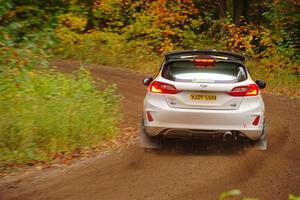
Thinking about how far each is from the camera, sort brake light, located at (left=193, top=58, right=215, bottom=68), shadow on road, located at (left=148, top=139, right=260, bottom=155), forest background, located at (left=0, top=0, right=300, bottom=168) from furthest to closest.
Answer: shadow on road, located at (left=148, top=139, right=260, bottom=155)
forest background, located at (left=0, top=0, right=300, bottom=168)
brake light, located at (left=193, top=58, right=215, bottom=68)

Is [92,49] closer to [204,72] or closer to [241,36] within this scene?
[241,36]

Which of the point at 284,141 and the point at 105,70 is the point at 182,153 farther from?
the point at 105,70

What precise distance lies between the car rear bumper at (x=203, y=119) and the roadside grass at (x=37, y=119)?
1462 millimetres

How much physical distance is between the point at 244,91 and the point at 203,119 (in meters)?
0.79

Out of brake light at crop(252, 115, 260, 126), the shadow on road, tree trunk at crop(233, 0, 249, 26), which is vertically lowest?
tree trunk at crop(233, 0, 249, 26)

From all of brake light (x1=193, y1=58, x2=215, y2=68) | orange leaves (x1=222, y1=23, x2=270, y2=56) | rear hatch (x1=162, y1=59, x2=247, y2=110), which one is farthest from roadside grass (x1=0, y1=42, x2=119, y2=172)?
orange leaves (x1=222, y1=23, x2=270, y2=56)

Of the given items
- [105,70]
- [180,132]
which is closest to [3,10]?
[180,132]

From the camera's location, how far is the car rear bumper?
8922 millimetres

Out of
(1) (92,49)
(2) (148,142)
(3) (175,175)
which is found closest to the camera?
(3) (175,175)

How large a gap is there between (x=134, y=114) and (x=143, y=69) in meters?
8.31

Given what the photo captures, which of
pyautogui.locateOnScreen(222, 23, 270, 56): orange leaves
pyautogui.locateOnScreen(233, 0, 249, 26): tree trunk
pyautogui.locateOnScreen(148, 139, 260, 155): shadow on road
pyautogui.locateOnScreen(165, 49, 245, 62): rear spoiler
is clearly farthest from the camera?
pyautogui.locateOnScreen(233, 0, 249, 26): tree trunk

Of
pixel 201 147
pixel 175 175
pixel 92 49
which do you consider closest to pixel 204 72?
pixel 201 147

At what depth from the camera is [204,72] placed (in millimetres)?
9117

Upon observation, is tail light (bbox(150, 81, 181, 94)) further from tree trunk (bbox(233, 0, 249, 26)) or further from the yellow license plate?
tree trunk (bbox(233, 0, 249, 26))
